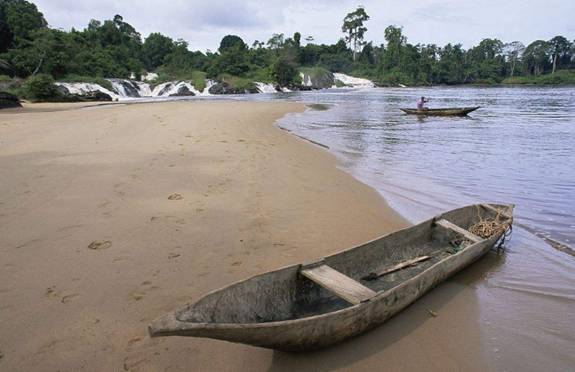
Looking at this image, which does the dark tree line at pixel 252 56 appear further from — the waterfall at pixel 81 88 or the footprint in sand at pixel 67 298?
the footprint in sand at pixel 67 298

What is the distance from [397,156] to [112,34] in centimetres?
7522

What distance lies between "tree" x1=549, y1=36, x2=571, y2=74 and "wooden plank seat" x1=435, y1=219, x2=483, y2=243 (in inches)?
5227

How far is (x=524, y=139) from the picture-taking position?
1595cm

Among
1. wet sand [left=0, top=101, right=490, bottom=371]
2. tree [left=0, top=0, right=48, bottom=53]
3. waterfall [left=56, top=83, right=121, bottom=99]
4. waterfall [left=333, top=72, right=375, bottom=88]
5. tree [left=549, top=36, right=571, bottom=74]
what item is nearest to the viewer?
wet sand [left=0, top=101, right=490, bottom=371]

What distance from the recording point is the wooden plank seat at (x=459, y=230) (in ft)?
17.5

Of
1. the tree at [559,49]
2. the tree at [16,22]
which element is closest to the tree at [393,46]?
the tree at [559,49]

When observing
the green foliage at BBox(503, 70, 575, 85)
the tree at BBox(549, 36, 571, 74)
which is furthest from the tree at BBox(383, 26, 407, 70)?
the tree at BBox(549, 36, 571, 74)

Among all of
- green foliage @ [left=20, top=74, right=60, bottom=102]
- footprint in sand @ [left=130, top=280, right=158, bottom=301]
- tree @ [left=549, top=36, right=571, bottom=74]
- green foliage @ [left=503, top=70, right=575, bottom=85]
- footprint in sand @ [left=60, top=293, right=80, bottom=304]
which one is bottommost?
footprint in sand @ [left=130, top=280, right=158, bottom=301]

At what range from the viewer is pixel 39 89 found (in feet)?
105

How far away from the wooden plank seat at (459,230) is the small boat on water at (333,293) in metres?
0.01

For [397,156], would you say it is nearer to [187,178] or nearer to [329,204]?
[329,204]

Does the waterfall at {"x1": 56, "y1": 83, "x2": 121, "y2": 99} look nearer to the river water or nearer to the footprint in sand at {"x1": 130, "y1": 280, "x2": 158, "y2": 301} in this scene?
the river water

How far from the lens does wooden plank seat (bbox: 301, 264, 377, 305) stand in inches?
133

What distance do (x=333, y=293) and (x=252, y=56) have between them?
94211 millimetres
